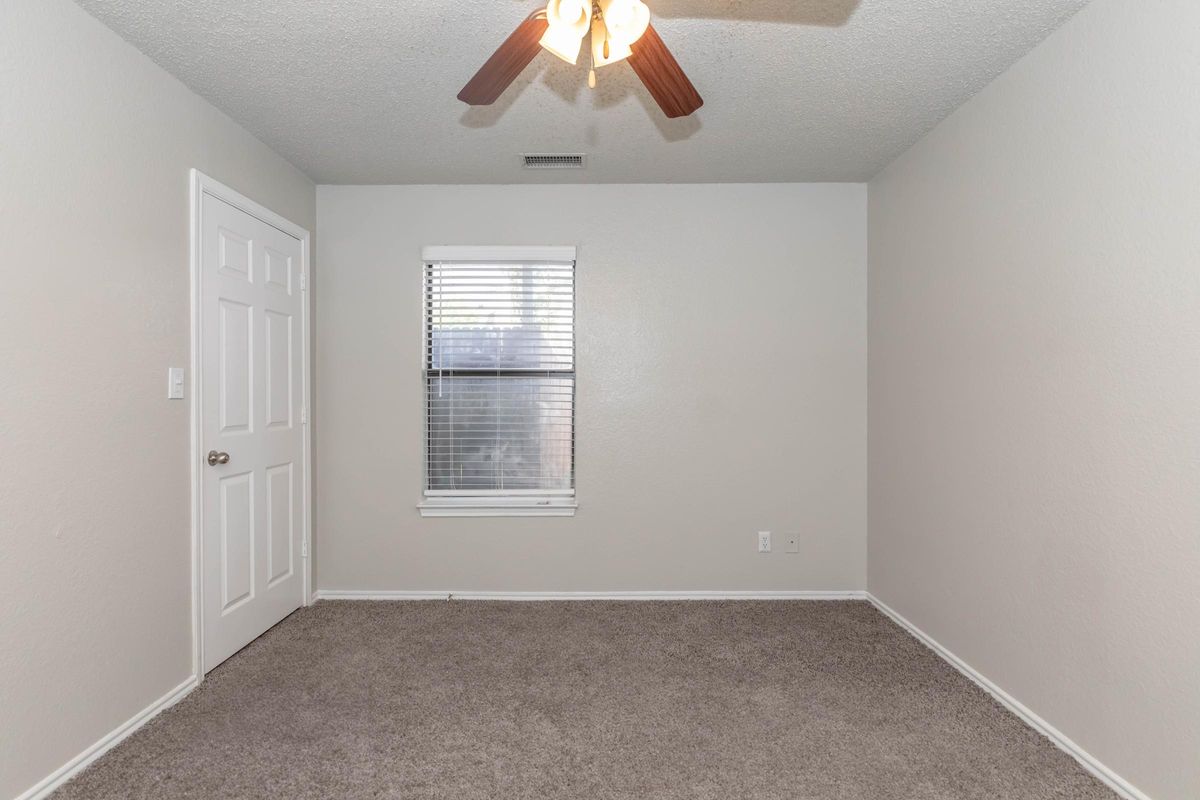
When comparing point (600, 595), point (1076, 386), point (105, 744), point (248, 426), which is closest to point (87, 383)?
point (248, 426)

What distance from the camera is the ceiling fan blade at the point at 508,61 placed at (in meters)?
1.53

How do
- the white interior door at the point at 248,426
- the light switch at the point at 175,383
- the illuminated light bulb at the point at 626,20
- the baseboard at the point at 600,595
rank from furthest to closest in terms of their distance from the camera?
the baseboard at the point at 600,595 → the white interior door at the point at 248,426 → the light switch at the point at 175,383 → the illuminated light bulb at the point at 626,20

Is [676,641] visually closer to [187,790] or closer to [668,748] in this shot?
[668,748]

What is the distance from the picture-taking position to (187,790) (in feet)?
6.12

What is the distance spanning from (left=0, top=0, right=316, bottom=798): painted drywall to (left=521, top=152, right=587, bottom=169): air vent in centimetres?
149

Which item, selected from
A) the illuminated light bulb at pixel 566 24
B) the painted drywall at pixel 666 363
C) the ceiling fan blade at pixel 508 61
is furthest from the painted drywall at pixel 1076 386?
the ceiling fan blade at pixel 508 61

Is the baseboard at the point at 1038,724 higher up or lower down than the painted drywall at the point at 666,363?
lower down

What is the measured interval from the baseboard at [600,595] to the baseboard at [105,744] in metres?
1.11

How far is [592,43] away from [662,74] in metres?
0.22

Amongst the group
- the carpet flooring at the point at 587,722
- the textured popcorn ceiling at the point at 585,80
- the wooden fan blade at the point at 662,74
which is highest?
the textured popcorn ceiling at the point at 585,80

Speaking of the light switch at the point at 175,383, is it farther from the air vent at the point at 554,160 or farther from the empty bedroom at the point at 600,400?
the air vent at the point at 554,160

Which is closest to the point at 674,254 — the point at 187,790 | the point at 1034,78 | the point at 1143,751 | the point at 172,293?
the point at 1034,78

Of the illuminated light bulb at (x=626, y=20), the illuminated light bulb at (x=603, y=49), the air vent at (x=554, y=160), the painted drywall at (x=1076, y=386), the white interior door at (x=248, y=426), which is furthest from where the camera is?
the air vent at (x=554, y=160)

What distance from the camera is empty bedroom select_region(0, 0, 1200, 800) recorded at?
5.95ft
